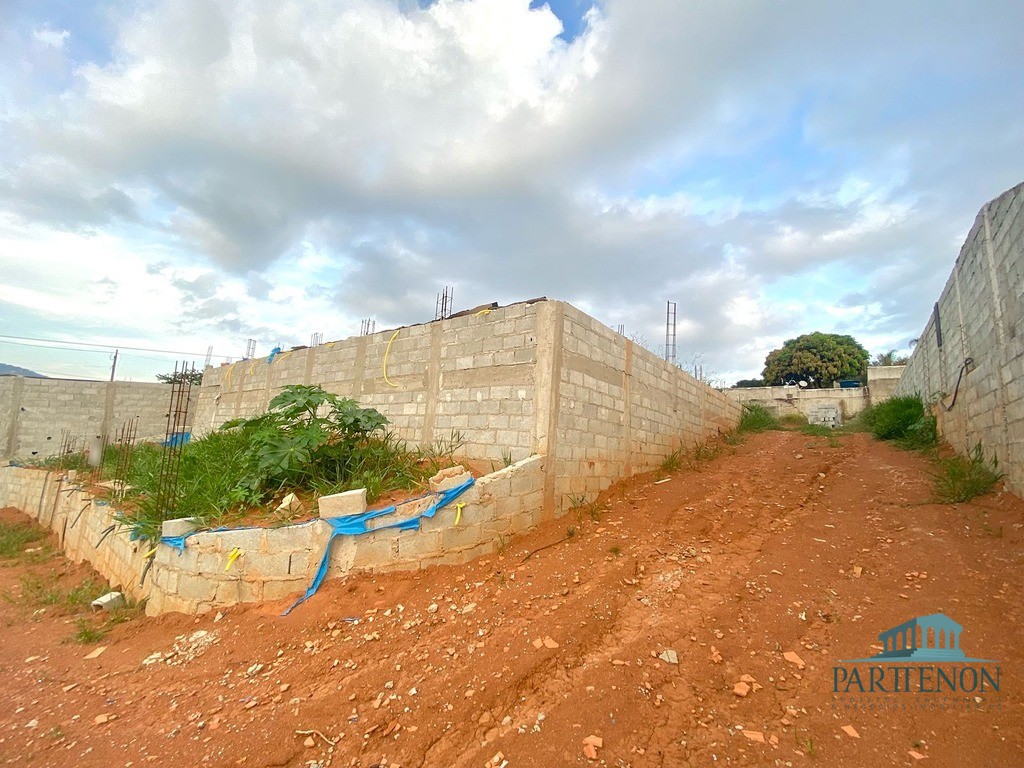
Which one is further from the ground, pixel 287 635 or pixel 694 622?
pixel 694 622

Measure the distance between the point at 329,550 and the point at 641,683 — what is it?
8.72ft

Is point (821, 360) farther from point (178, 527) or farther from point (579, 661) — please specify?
point (178, 527)

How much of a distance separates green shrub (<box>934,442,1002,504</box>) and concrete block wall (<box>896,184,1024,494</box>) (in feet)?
0.47

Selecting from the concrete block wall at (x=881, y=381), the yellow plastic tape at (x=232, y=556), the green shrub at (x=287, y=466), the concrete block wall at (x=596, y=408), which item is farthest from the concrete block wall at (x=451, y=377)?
the concrete block wall at (x=881, y=381)

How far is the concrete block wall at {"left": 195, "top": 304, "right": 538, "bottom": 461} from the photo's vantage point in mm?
5477

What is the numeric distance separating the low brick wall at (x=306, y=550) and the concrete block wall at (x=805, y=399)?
15.1m

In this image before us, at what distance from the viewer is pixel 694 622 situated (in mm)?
3150

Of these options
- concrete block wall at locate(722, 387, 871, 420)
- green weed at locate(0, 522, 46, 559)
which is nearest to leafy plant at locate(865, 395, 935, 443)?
concrete block wall at locate(722, 387, 871, 420)

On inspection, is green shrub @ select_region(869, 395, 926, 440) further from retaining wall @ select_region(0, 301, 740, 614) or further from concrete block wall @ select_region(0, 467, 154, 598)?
concrete block wall @ select_region(0, 467, 154, 598)

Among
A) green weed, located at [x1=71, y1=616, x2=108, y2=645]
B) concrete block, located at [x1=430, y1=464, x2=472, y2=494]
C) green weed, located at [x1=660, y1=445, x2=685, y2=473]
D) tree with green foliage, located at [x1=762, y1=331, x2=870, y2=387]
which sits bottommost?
green weed, located at [x1=71, y1=616, x2=108, y2=645]

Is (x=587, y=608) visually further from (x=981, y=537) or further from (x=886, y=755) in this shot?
(x=981, y=537)

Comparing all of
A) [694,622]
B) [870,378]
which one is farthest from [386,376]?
[870,378]

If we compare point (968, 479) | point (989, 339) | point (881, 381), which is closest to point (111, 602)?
point (968, 479)

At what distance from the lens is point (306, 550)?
3.92 m
